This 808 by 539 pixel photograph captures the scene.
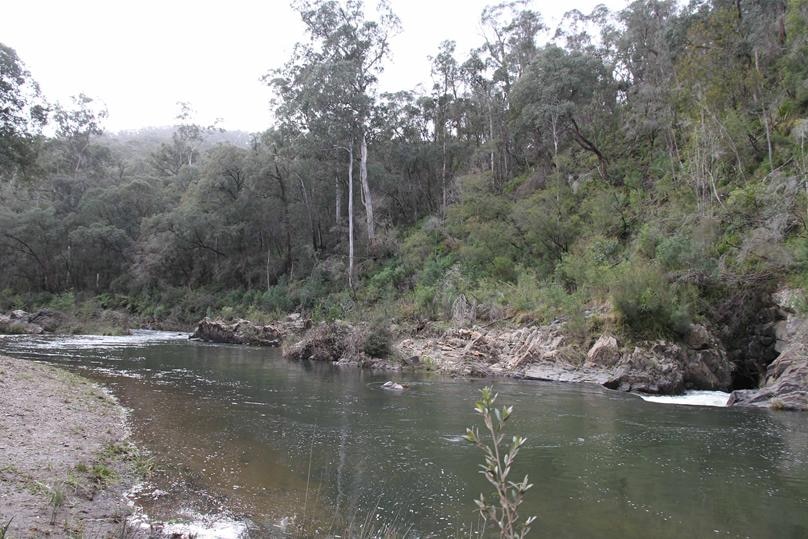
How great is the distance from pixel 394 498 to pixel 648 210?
80.5 ft

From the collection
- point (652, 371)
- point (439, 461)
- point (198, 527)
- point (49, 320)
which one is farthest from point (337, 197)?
point (198, 527)

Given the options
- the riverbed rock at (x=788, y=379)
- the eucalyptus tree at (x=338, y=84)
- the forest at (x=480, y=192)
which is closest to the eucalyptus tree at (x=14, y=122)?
the forest at (x=480, y=192)

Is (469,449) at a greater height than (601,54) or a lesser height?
lesser

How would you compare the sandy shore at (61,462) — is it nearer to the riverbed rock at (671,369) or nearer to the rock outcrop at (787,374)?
the riverbed rock at (671,369)

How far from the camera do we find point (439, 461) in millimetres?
9039

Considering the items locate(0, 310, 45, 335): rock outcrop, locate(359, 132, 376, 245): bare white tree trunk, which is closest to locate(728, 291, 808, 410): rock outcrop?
locate(359, 132, 376, 245): bare white tree trunk

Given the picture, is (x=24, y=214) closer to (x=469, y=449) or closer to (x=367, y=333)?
(x=367, y=333)

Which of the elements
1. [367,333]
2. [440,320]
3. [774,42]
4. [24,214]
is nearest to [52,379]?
[367,333]

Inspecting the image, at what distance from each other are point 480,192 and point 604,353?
17727 mm

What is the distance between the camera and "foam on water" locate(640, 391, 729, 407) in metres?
15.2

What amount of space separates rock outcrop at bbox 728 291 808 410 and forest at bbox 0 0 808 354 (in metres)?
1.57

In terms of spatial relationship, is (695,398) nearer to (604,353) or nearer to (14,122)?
(604,353)

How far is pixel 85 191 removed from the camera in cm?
5575

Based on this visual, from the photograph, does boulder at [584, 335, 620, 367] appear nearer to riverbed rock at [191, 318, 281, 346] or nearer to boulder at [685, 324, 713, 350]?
boulder at [685, 324, 713, 350]
